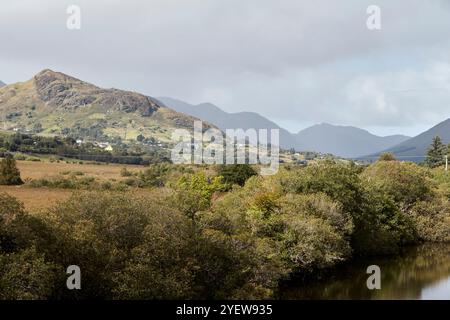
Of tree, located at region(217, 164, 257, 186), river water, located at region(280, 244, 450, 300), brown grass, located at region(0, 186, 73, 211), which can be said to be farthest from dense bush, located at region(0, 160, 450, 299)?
tree, located at region(217, 164, 257, 186)

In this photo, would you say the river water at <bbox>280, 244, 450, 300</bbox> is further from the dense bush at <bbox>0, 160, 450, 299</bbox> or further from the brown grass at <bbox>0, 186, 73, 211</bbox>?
the brown grass at <bbox>0, 186, 73, 211</bbox>

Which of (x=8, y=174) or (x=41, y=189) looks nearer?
(x=41, y=189)

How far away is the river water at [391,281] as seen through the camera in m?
50.7

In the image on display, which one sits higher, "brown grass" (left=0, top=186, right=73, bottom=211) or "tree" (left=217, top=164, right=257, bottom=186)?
"tree" (left=217, top=164, right=257, bottom=186)

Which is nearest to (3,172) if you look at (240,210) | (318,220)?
(240,210)

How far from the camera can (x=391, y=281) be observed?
58469mm

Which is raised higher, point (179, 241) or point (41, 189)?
point (41, 189)

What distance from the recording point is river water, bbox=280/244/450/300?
166 ft

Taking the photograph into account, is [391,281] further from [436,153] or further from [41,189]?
[436,153]

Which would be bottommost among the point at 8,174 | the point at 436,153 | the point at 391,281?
the point at 391,281

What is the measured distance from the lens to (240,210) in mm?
56750

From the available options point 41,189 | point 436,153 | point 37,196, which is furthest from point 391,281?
point 436,153

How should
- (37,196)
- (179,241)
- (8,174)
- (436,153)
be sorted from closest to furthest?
(179,241) < (37,196) < (8,174) < (436,153)

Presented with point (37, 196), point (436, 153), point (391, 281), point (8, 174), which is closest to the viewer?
point (391, 281)
